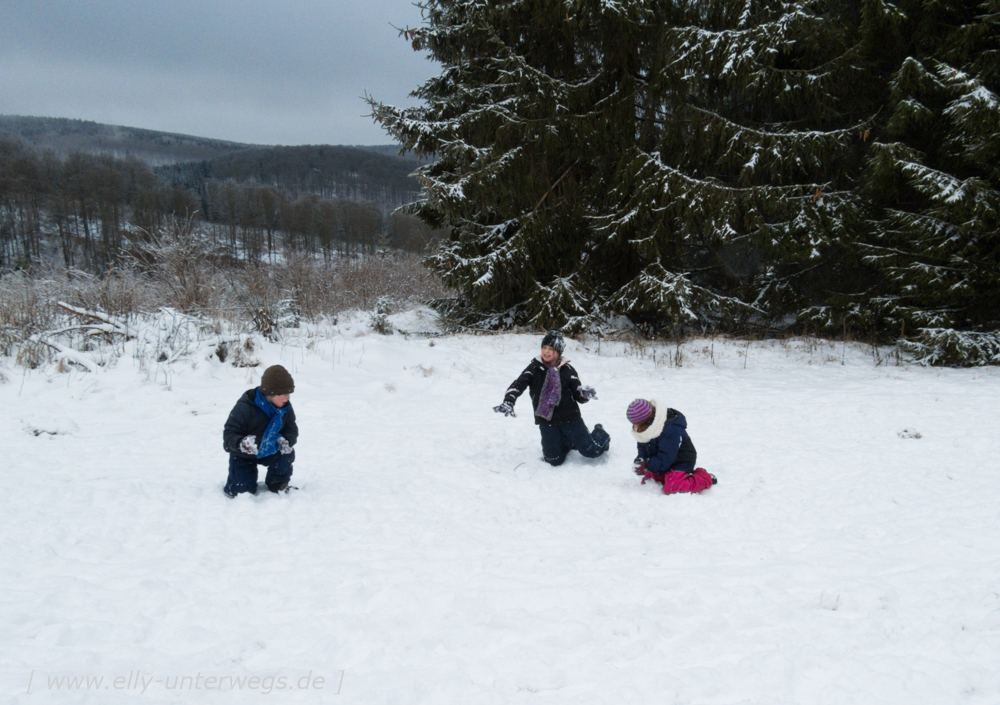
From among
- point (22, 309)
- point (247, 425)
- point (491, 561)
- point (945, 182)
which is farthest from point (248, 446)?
point (945, 182)

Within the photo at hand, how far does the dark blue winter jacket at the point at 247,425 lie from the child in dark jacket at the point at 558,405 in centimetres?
216

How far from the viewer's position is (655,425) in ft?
16.0

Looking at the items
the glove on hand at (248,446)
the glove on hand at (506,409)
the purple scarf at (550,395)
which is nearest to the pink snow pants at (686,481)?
the purple scarf at (550,395)

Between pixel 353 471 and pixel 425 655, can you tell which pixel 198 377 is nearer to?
pixel 353 471

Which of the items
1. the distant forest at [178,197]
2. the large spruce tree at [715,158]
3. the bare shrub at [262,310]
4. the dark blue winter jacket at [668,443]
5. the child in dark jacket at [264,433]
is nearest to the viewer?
the child in dark jacket at [264,433]

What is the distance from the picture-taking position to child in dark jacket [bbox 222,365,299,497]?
423 centimetres

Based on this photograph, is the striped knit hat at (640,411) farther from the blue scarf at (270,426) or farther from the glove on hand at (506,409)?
the blue scarf at (270,426)

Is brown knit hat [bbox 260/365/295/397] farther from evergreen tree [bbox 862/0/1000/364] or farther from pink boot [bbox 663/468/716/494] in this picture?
evergreen tree [bbox 862/0/1000/364]

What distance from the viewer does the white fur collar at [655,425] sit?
4854 mm

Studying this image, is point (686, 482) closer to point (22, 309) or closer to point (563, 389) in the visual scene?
point (563, 389)

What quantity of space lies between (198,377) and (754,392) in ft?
28.7

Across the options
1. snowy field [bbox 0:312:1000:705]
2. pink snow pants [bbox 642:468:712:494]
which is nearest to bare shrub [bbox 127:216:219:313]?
snowy field [bbox 0:312:1000:705]

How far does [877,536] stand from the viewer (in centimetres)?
389

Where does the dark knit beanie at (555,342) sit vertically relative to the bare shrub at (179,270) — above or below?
below
